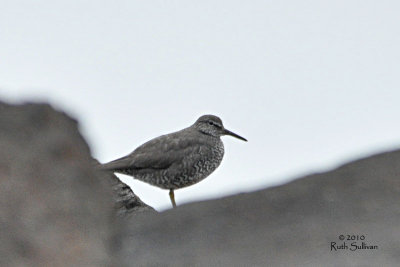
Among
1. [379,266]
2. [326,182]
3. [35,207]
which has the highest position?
[35,207]

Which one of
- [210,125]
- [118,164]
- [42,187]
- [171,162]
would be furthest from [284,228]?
[210,125]

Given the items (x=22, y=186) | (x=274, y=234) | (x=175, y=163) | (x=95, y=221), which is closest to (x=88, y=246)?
(x=95, y=221)

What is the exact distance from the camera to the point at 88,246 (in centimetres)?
712

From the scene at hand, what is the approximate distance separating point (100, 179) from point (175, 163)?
8.05 meters

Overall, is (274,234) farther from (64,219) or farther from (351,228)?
(64,219)

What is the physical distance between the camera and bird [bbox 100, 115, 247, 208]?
15.2 meters

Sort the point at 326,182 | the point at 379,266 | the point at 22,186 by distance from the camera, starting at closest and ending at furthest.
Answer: the point at 22,186 < the point at 379,266 < the point at 326,182

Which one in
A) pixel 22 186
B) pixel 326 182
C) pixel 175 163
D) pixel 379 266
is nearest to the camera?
pixel 22 186

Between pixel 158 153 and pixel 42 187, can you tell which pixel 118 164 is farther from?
pixel 42 187

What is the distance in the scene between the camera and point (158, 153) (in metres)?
15.3

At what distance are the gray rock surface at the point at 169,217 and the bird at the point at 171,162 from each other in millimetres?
5084

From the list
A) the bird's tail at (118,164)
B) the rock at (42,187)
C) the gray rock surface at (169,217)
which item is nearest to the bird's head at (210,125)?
the bird's tail at (118,164)

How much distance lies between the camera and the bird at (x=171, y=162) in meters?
15.2

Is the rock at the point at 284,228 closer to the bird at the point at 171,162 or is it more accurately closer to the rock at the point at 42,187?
the rock at the point at 42,187
